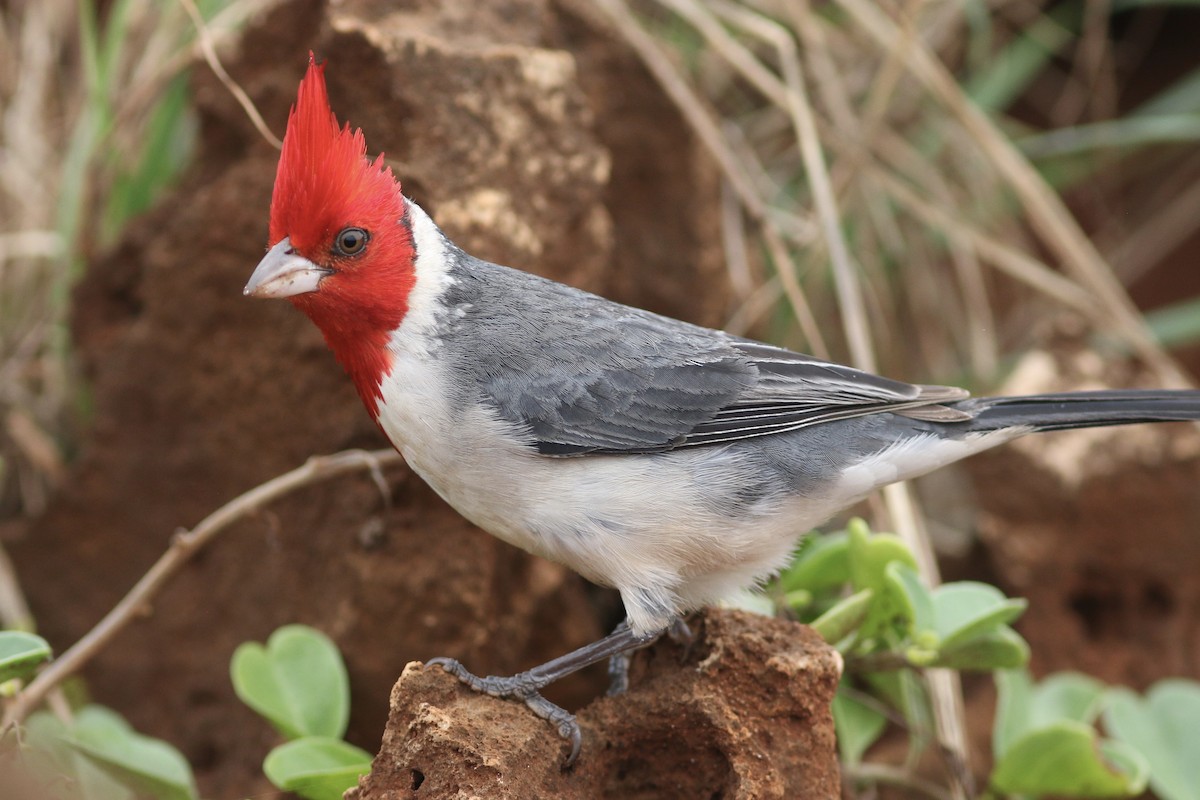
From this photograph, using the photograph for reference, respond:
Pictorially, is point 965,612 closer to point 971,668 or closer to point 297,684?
point 971,668

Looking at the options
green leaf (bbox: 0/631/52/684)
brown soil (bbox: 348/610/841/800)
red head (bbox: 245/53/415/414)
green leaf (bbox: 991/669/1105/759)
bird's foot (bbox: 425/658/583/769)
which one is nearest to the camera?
brown soil (bbox: 348/610/841/800)

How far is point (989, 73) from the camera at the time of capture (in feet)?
19.2

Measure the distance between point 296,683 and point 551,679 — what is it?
0.72m

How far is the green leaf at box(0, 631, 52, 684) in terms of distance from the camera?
250cm

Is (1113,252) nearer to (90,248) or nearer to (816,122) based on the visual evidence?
(816,122)

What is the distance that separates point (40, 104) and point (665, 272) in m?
2.66

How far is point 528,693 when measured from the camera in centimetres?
276

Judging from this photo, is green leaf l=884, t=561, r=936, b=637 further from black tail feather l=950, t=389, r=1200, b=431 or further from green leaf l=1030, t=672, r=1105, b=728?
green leaf l=1030, t=672, r=1105, b=728

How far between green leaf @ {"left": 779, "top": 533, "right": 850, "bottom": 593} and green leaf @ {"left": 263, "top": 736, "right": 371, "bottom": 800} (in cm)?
126

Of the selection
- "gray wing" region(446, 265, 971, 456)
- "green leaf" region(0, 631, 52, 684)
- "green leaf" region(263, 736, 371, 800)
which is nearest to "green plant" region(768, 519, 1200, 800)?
"gray wing" region(446, 265, 971, 456)

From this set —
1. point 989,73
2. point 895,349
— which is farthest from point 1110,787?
point 989,73

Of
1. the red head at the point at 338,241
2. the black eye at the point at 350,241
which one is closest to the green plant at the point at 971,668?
the red head at the point at 338,241

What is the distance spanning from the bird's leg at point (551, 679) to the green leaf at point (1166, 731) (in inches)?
61.2

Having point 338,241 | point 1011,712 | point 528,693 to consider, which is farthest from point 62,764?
point 1011,712
